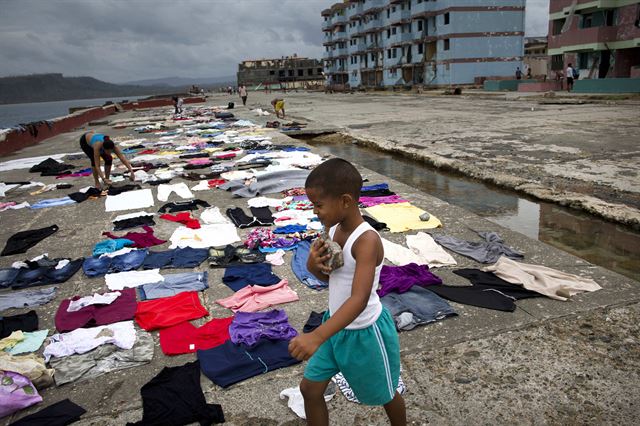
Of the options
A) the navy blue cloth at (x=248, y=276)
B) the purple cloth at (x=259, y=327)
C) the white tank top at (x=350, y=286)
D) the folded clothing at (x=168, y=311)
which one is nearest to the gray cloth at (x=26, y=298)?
the folded clothing at (x=168, y=311)

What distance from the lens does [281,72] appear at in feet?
345

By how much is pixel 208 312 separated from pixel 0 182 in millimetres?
9336

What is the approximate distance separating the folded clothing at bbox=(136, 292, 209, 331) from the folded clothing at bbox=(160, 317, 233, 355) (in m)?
0.08

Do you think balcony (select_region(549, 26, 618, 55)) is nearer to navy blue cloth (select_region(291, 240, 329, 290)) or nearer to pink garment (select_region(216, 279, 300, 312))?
navy blue cloth (select_region(291, 240, 329, 290))

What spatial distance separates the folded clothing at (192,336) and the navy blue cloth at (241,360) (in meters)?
0.11

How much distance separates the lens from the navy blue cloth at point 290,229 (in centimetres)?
593

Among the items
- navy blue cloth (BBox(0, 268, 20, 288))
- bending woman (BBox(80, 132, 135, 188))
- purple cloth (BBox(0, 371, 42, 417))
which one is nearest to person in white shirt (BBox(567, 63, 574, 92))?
bending woman (BBox(80, 132, 135, 188))

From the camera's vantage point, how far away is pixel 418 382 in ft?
8.99

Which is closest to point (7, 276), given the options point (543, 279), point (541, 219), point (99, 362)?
point (99, 362)

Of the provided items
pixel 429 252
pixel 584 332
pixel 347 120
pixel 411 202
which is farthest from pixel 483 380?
pixel 347 120

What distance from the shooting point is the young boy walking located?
1.86 m

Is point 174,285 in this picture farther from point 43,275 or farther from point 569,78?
point 569,78

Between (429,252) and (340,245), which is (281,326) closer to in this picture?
(340,245)

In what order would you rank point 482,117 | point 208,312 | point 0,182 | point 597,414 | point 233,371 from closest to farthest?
point 597,414 < point 233,371 < point 208,312 < point 0,182 < point 482,117
